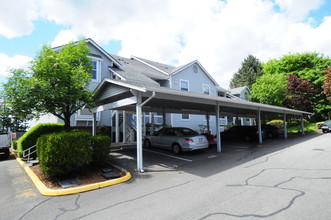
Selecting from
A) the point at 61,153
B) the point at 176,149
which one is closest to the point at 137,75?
the point at 176,149

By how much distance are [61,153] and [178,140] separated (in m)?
6.02

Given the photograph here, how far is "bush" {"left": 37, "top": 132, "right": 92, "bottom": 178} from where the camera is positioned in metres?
5.95

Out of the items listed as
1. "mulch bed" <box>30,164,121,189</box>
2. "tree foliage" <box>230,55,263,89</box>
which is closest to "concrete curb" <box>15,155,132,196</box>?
"mulch bed" <box>30,164,121,189</box>

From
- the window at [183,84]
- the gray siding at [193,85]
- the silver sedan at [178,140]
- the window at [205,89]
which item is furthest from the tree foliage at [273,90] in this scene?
the silver sedan at [178,140]

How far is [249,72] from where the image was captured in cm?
Answer: 5103

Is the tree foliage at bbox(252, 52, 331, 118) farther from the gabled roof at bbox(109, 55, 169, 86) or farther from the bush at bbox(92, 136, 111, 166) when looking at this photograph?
the bush at bbox(92, 136, 111, 166)

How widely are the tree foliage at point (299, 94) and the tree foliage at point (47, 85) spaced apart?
2789 cm

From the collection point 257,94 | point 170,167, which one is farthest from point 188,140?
point 257,94

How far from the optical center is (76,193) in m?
5.35

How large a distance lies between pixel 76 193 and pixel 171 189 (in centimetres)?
274

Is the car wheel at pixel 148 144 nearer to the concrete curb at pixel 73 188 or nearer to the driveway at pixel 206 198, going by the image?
the driveway at pixel 206 198

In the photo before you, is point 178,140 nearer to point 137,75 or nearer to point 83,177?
point 83,177

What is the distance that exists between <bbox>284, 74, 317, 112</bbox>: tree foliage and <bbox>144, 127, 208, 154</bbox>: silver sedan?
22.4 meters

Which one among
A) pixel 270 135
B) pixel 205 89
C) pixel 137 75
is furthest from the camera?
pixel 205 89
